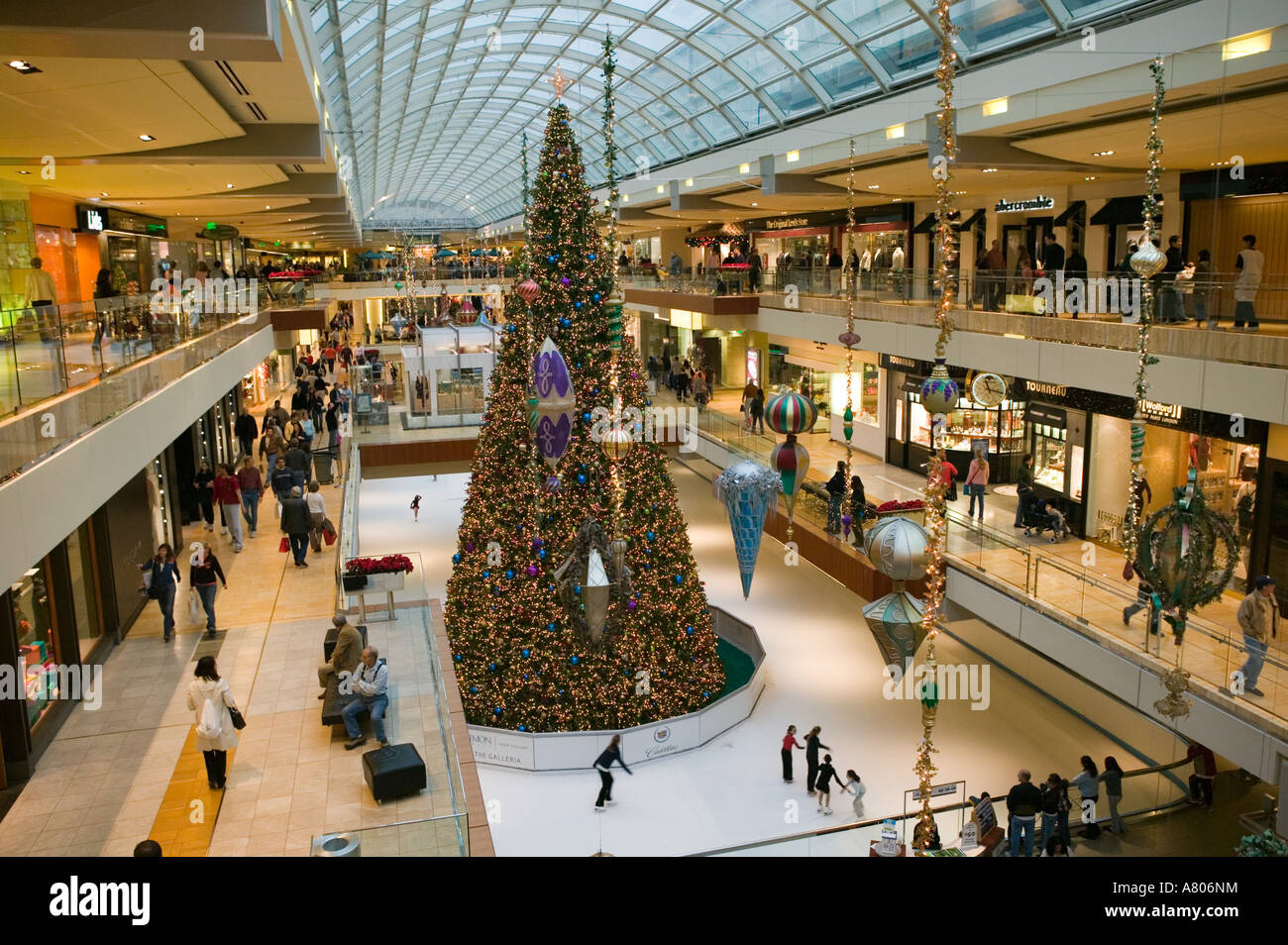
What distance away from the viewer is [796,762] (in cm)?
1641

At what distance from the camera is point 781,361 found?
38.4 meters

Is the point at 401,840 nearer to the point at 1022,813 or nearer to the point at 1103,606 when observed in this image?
the point at 1022,813

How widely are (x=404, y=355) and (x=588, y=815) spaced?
2176cm

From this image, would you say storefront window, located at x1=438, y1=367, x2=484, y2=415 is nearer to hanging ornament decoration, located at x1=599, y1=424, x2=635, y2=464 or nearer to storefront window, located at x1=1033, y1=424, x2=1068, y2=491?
storefront window, located at x1=1033, y1=424, x2=1068, y2=491

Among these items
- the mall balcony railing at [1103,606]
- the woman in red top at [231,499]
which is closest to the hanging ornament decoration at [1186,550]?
the mall balcony railing at [1103,606]

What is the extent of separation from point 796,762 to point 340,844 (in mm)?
11235

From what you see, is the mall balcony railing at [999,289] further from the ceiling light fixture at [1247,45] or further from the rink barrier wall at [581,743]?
the rink barrier wall at [581,743]

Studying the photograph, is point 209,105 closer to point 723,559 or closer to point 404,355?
point 723,559

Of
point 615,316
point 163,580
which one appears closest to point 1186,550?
point 615,316

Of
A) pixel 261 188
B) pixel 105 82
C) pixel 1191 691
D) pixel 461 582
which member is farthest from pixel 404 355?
pixel 1191 691

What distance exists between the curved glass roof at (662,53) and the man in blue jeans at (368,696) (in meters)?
16.7

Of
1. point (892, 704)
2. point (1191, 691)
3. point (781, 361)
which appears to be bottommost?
point (892, 704)

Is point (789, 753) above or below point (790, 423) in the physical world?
below

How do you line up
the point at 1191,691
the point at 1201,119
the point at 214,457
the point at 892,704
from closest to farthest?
the point at 1191,691, the point at 1201,119, the point at 892,704, the point at 214,457
